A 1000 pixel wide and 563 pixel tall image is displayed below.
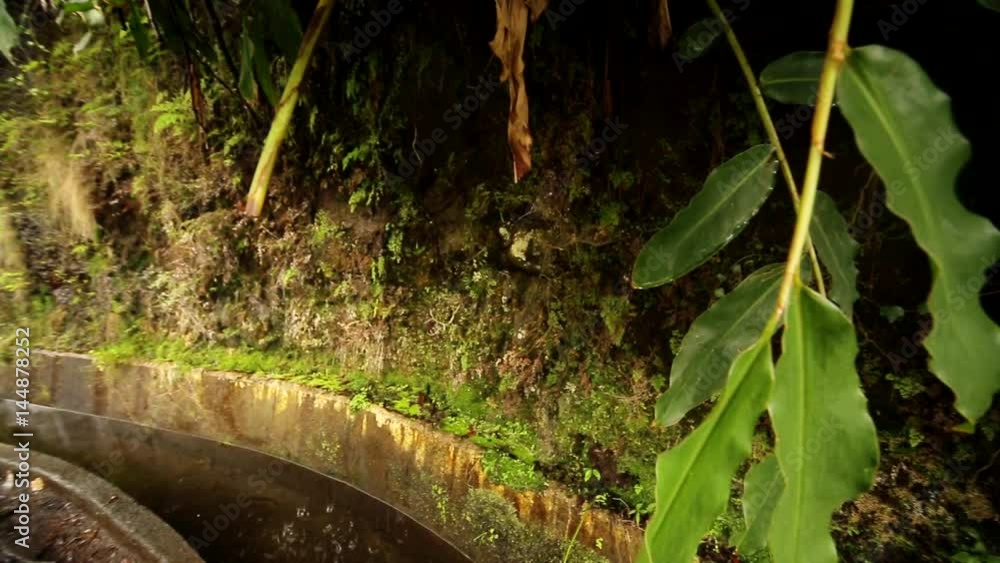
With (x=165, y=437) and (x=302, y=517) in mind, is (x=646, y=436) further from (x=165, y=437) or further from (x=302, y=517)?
(x=165, y=437)

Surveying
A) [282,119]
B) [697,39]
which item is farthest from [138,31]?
[697,39]

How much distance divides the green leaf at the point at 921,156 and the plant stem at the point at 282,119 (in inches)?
39.7

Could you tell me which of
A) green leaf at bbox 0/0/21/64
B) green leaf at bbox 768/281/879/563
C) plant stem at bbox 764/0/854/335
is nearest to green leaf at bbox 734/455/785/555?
green leaf at bbox 768/281/879/563

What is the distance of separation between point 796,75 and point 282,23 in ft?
4.57

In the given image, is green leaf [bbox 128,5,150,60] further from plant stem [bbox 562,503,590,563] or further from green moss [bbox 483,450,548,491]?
plant stem [bbox 562,503,590,563]

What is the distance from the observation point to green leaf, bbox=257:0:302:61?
137cm

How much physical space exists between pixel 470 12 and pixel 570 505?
2.10m

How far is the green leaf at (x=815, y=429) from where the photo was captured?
1.57 feet

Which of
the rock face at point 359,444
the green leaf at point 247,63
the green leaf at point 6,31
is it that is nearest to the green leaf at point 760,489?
the rock face at point 359,444

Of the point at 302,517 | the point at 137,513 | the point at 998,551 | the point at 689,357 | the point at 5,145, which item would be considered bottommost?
the point at 302,517

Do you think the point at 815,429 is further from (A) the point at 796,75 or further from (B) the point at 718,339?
(A) the point at 796,75

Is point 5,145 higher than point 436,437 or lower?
higher

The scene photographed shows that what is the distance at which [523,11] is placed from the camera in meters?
1.10

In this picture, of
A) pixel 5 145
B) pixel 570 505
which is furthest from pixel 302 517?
pixel 5 145
